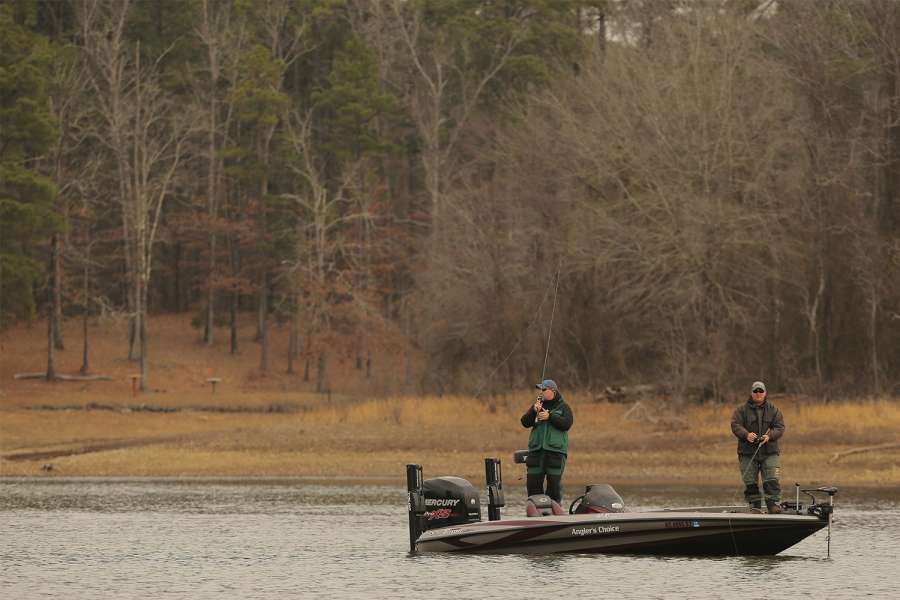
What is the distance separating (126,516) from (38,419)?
86.0ft

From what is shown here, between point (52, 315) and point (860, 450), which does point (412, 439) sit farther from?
point (52, 315)

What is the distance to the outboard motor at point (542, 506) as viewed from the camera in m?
21.2

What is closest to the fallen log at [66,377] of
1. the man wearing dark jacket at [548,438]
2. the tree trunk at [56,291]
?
the tree trunk at [56,291]

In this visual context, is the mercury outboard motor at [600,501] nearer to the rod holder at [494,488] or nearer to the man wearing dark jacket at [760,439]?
the rod holder at [494,488]

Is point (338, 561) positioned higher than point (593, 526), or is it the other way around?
point (593, 526)

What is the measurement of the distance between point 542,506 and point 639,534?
55.5 inches

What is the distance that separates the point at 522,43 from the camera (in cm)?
7662

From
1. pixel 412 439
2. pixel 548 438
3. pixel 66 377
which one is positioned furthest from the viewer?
pixel 66 377

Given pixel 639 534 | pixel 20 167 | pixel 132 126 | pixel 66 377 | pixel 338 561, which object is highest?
pixel 132 126

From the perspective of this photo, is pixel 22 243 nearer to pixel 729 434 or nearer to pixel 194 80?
pixel 194 80

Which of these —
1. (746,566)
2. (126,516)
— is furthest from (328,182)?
(746,566)

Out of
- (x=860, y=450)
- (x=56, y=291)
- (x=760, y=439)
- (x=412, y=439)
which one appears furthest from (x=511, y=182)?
(x=760, y=439)

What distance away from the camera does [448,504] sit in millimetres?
21516

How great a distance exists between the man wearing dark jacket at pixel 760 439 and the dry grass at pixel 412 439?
1242 centimetres
